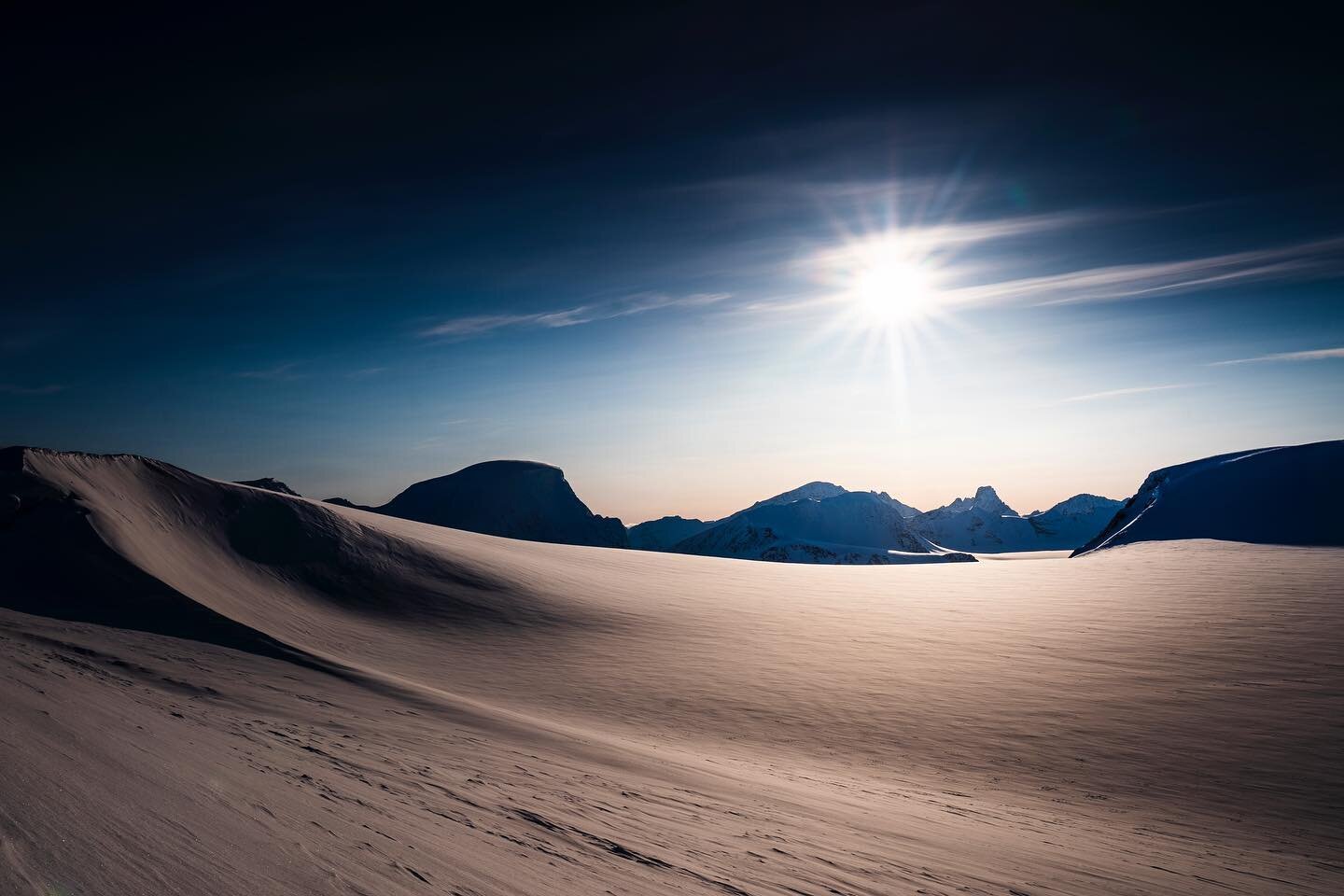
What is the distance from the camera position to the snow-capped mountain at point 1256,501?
51.2 meters

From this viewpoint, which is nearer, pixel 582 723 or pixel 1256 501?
pixel 582 723

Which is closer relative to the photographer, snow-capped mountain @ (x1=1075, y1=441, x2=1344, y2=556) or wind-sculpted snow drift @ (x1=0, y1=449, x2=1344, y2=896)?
wind-sculpted snow drift @ (x1=0, y1=449, x2=1344, y2=896)

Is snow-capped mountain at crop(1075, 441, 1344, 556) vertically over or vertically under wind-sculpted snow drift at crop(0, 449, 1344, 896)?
over

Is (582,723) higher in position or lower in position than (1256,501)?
lower

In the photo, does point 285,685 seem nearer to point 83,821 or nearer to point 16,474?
point 83,821

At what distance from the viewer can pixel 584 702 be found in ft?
42.4

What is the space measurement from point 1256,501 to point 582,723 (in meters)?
70.4

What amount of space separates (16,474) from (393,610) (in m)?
11.2

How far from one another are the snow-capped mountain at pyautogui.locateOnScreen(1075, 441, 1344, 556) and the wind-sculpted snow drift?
37.7 m

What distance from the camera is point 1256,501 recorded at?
56969 mm

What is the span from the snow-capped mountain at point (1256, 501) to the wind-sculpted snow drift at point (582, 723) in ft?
124

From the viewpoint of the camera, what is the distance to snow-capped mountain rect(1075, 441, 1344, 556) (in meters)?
51.2

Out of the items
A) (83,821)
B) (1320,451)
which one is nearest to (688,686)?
(83,821)

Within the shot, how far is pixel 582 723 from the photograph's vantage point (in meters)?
11.5
